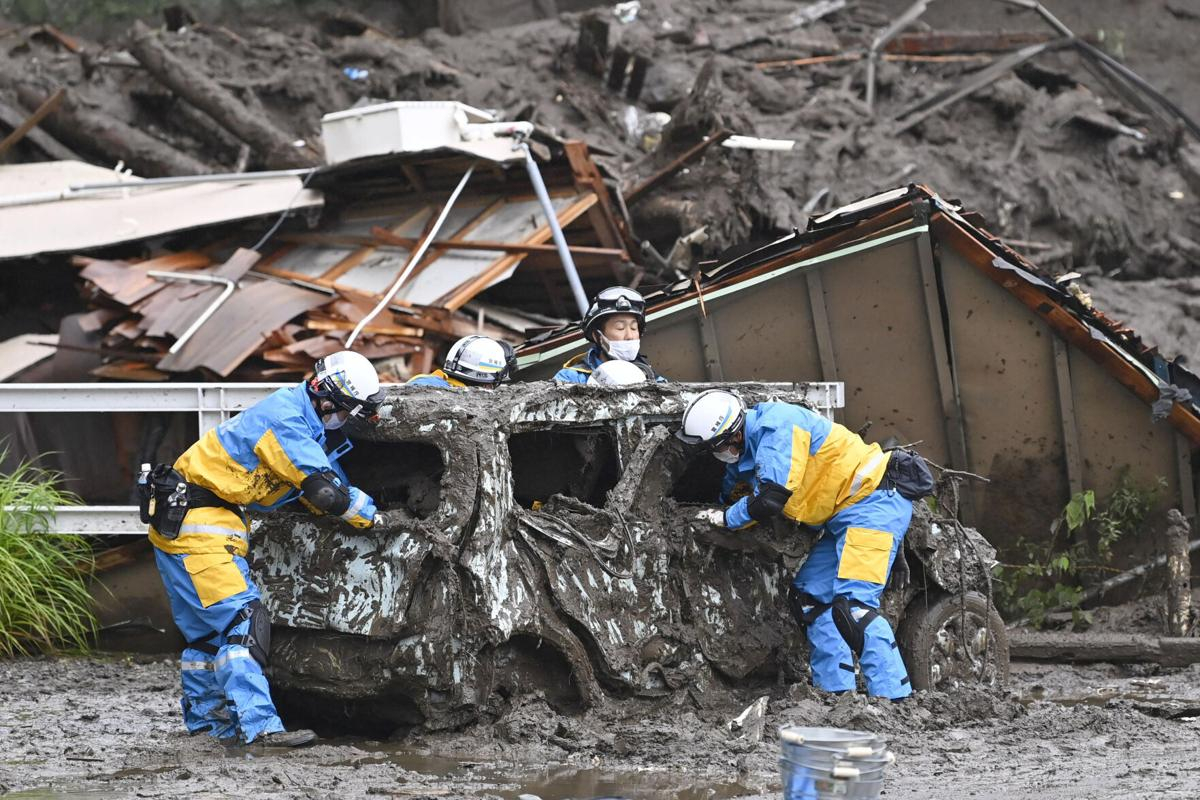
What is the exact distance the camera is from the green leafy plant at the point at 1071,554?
9.25 meters

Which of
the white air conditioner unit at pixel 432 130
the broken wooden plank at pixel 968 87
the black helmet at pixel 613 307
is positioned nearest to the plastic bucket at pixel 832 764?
the black helmet at pixel 613 307

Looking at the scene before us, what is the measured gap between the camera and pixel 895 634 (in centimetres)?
711

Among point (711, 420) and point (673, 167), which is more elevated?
point (673, 167)

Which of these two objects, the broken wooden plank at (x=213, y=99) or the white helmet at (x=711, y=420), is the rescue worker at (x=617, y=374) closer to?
the white helmet at (x=711, y=420)

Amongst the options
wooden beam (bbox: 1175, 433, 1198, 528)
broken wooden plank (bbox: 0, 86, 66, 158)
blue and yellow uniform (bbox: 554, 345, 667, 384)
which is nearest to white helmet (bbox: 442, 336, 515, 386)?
blue and yellow uniform (bbox: 554, 345, 667, 384)

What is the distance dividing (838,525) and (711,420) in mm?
832

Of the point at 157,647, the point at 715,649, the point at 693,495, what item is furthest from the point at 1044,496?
the point at 157,647

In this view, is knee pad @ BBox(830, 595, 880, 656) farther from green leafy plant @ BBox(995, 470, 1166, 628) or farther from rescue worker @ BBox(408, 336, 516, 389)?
green leafy plant @ BBox(995, 470, 1166, 628)

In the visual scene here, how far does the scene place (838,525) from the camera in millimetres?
6770

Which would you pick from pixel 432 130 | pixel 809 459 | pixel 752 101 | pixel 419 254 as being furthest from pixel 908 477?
pixel 752 101

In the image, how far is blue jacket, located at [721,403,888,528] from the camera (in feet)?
21.6

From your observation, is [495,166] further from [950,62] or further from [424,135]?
[950,62]

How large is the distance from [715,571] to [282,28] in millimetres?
13659

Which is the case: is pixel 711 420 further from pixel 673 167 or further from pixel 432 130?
pixel 673 167
